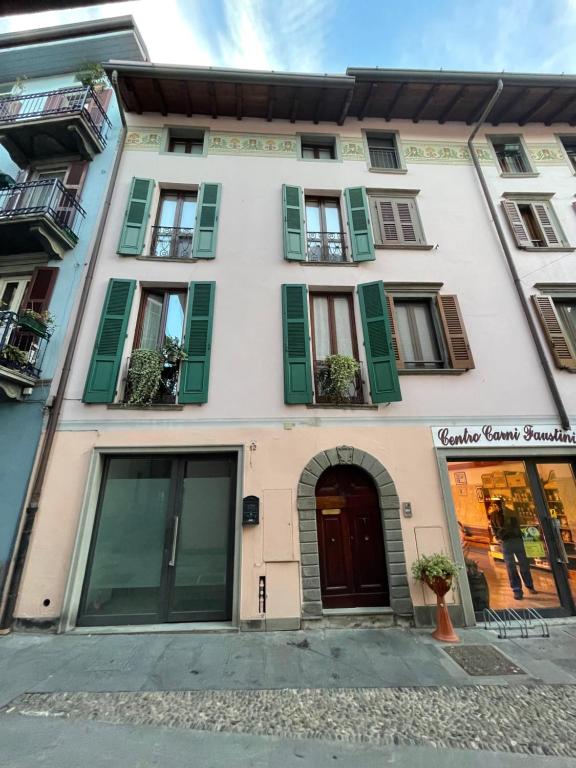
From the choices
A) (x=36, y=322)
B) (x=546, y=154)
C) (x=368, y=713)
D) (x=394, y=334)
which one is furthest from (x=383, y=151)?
(x=368, y=713)

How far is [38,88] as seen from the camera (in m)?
10.3

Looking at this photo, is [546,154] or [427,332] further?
[546,154]

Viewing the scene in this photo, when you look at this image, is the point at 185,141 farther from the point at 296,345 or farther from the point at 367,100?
the point at 296,345

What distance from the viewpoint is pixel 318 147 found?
32.0 ft

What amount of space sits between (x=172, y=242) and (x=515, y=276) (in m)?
8.19

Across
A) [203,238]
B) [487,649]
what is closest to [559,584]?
[487,649]

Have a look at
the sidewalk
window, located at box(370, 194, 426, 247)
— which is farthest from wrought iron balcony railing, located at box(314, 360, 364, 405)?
the sidewalk

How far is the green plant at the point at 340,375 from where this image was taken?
21.7 feet

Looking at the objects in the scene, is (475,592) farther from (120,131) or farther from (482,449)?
(120,131)

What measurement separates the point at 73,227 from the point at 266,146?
5.52 metres

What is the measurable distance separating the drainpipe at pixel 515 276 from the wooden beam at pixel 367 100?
10.0ft

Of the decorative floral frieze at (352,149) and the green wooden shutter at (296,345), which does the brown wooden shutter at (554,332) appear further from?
the decorative floral frieze at (352,149)

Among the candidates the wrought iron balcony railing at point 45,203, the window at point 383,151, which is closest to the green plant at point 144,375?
the wrought iron balcony railing at point 45,203

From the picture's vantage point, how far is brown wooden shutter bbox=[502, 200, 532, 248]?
326 inches
